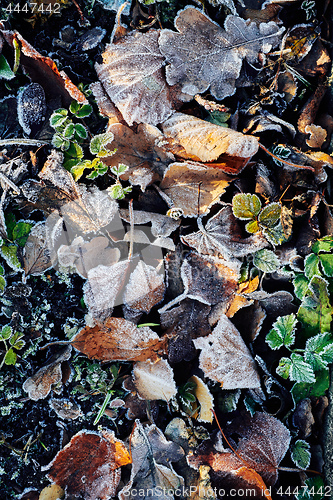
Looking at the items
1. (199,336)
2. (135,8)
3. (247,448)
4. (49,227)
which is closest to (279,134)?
(135,8)

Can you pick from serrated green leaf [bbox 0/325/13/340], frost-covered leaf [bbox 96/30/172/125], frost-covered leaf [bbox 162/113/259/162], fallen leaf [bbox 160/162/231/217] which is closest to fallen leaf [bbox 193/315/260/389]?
fallen leaf [bbox 160/162/231/217]

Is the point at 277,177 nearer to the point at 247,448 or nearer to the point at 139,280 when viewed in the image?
the point at 139,280

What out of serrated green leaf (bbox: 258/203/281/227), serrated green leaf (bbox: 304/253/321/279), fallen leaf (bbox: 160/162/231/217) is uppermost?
fallen leaf (bbox: 160/162/231/217)

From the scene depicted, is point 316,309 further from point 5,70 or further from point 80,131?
point 5,70

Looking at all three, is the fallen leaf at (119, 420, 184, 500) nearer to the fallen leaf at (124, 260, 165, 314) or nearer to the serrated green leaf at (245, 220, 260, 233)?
the fallen leaf at (124, 260, 165, 314)

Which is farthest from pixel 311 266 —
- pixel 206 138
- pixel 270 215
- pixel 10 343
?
pixel 10 343

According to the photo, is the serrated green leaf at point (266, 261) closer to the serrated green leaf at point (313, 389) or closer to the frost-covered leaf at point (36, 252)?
the serrated green leaf at point (313, 389)
